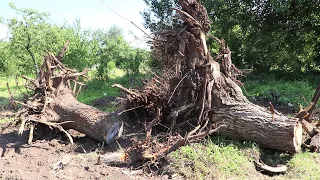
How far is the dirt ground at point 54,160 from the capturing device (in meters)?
4.48

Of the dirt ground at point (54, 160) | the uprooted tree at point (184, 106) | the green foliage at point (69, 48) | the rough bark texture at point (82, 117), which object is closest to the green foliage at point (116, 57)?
the green foliage at point (69, 48)

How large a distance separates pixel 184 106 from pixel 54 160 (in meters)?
2.08

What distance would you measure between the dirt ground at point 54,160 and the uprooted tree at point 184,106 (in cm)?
26

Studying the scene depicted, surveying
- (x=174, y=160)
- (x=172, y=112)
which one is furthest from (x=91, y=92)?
(x=174, y=160)

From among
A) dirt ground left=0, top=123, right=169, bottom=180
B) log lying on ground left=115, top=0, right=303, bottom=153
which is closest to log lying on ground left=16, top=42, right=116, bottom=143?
dirt ground left=0, top=123, right=169, bottom=180

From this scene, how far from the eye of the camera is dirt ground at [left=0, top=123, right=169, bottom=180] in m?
4.48

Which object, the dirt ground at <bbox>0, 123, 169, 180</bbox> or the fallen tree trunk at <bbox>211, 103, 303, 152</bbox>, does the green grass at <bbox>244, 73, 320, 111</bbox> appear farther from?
the dirt ground at <bbox>0, 123, 169, 180</bbox>

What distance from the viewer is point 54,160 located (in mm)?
5012

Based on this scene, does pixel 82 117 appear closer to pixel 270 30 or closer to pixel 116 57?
pixel 270 30

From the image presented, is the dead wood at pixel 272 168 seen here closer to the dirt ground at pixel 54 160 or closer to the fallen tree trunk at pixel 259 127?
the fallen tree trunk at pixel 259 127

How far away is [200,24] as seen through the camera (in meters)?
4.97

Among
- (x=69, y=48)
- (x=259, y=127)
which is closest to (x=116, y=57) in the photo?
(x=69, y=48)

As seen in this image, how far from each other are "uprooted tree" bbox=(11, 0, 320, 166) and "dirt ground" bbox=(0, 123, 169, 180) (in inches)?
10.1

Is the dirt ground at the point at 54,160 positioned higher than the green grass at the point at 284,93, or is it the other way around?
the green grass at the point at 284,93
